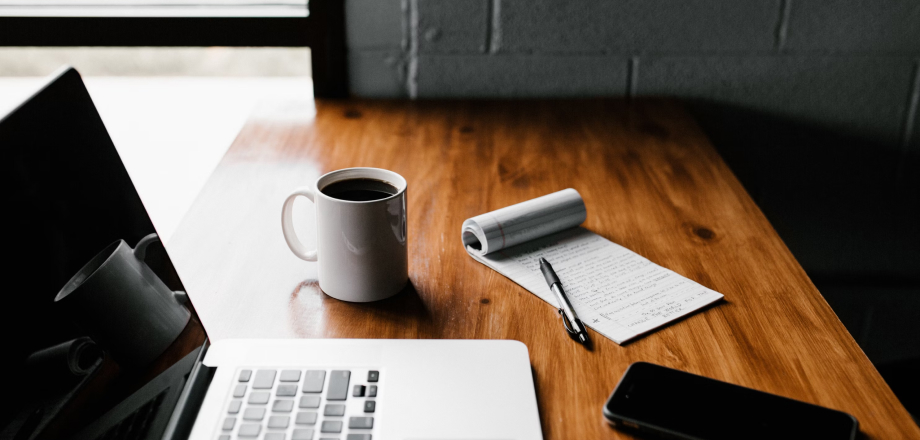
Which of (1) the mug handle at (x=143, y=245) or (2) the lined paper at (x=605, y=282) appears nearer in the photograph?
(1) the mug handle at (x=143, y=245)

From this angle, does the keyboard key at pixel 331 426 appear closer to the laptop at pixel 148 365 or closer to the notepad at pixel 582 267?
the laptop at pixel 148 365

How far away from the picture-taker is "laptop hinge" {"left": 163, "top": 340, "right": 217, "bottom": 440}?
0.51 metres

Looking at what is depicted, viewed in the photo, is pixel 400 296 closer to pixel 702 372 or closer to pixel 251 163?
pixel 702 372

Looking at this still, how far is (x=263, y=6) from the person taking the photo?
1354 millimetres

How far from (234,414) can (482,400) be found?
20 cm

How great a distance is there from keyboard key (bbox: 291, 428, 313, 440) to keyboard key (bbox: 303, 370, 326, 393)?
0.04 meters

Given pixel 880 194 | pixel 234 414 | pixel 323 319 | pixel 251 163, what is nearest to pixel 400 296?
pixel 323 319

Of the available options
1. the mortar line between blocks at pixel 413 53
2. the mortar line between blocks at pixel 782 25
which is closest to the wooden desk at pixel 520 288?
the mortar line between blocks at pixel 413 53

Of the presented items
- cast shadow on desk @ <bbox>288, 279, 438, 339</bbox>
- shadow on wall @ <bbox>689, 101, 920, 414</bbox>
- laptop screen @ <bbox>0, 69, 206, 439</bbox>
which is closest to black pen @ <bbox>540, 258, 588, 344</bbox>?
cast shadow on desk @ <bbox>288, 279, 438, 339</bbox>

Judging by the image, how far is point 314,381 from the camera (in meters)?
0.56

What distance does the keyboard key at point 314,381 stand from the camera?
55 centimetres

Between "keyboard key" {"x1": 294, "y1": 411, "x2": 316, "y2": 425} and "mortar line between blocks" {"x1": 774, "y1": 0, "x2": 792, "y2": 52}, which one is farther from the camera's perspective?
"mortar line between blocks" {"x1": 774, "y1": 0, "x2": 792, "y2": 52}

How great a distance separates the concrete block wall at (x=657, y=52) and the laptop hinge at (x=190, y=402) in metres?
0.90

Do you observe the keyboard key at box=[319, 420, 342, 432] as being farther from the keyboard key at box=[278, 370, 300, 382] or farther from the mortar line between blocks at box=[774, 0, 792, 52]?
the mortar line between blocks at box=[774, 0, 792, 52]
